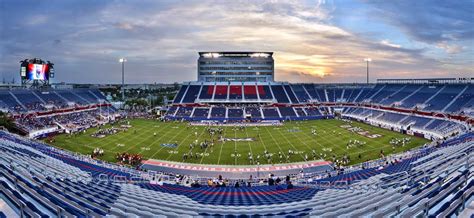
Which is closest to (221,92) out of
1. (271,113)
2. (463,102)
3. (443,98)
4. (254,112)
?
(254,112)

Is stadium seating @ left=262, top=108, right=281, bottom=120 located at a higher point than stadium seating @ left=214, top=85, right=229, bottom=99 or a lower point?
lower

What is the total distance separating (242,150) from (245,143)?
4320 mm

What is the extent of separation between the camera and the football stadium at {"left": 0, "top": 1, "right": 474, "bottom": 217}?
27.9 ft

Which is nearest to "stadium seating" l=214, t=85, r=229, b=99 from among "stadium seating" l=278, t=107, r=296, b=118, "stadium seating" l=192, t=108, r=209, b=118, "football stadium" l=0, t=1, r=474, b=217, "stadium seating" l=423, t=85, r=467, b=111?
"football stadium" l=0, t=1, r=474, b=217

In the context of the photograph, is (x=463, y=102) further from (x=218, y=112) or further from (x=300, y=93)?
(x=218, y=112)

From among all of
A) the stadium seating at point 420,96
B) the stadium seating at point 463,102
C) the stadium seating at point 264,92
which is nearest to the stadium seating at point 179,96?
the stadium seating at point 264,92

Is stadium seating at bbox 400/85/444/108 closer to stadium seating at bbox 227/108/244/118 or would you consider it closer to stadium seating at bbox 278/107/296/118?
stadium seating at bbox 278/107/296/118

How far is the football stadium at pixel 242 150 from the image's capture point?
8.51 metres

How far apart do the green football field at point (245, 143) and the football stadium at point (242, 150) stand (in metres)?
0.22

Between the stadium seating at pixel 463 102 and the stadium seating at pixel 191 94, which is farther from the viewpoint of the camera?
the stadium seating at pixel 191 94

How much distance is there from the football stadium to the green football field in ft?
0.74

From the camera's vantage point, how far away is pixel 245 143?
4225 centimetres

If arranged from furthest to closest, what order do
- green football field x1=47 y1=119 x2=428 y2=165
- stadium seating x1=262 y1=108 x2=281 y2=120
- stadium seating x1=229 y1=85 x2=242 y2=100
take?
A: stadium seating x1=229 y1=85 x2=242 y2=100, stadium seating x1=262 y1=108 x2=281 y2=120, green football field x1=47 y1=119 x2=428 y2=165

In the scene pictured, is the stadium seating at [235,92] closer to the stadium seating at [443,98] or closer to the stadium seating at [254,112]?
the stadium seating at [254,112]
